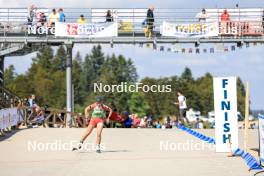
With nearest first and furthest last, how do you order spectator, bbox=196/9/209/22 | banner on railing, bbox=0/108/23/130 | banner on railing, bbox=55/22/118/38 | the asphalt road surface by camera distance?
the asphalt road surface
banner on railing, bbox=0/108/23/130
banner on railing, bbox=55/22/118/38
spectator, bbox=196/9/209/22

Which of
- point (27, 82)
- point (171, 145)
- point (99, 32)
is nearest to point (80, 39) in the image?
point (99, 32)

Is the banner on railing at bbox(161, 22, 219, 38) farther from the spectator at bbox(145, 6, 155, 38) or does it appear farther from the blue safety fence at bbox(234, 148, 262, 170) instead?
the blue safety fence at bbox(234, 148, 262, 170)

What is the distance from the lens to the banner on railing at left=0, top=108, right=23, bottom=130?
22569 millimetres

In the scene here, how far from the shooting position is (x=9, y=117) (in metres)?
24.5

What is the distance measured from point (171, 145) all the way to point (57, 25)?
1536 centimetres

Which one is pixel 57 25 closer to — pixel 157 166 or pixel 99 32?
pixel 99 32
